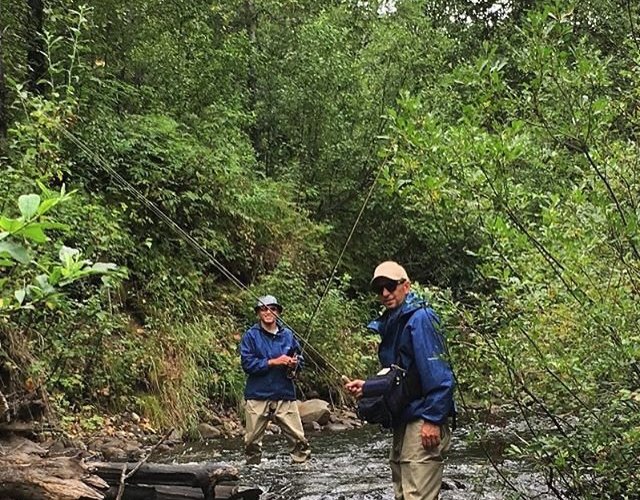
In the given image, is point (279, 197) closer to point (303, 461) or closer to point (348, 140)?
Answer: point (348, 140)

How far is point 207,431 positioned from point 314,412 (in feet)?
6.68

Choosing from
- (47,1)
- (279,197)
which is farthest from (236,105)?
(47,1)

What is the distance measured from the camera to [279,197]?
16.8 metres

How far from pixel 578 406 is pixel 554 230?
102cm

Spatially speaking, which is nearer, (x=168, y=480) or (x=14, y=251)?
(x=14, y=251)

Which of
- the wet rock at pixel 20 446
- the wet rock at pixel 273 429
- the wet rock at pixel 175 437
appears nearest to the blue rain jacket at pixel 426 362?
the wet rock at pixel 20 446

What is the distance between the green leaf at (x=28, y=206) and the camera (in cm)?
188

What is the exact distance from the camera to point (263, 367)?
870cm

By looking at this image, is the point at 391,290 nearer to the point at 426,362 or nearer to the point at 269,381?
the point at 426,362

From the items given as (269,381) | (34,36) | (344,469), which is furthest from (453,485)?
(34,36)

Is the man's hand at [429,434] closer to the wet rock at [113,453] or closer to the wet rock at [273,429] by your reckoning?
the wet rock at [113,453]

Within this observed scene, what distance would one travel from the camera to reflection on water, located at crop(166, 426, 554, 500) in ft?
22.6

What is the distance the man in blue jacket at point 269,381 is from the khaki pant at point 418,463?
3.83 m

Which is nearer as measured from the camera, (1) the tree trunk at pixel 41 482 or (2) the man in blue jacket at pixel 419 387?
(1) the tree trunk at pixel 41 482
